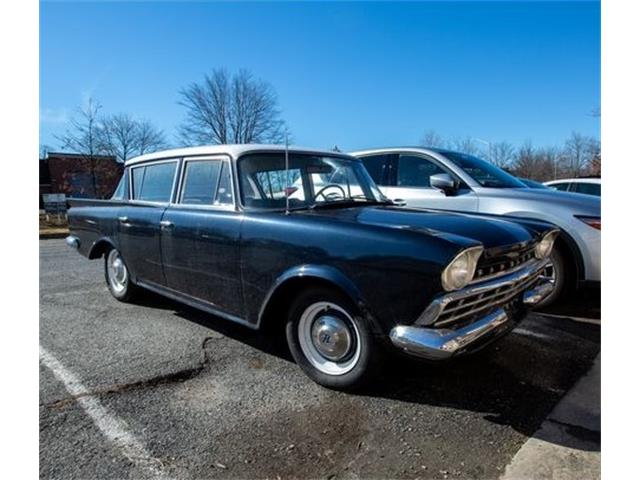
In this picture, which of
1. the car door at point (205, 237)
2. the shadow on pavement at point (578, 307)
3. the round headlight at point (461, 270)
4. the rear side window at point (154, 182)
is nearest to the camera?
the round headlight at point (461, 270)

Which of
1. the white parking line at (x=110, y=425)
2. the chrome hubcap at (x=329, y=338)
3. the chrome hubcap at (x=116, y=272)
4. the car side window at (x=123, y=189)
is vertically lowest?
the white parking line at (x=110, y=425)

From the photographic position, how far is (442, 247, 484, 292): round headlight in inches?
88.9

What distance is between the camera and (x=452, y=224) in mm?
2771

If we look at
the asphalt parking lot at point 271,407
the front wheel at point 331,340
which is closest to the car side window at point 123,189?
the asphalt parking lot at point 271,407

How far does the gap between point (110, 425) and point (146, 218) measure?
7.18 feet

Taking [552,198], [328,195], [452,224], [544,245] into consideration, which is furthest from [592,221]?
[328,195]

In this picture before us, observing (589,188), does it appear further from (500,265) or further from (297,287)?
(297,287)

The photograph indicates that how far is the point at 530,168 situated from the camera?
33.5 m

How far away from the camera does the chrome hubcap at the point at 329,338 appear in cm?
273

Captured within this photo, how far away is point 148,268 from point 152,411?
1912 millimetres

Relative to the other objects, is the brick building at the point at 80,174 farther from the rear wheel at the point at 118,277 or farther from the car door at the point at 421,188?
the car door at the point at 421,188

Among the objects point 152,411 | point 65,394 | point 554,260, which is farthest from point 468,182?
point 65,394

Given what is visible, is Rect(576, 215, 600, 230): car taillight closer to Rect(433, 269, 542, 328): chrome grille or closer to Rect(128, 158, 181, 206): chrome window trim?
Rect(433, 269, 542, 328): chrome grille
